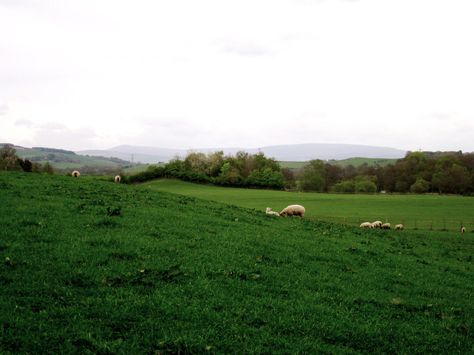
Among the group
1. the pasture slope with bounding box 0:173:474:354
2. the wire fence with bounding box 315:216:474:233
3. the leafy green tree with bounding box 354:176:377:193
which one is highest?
the leafy green tree with bounding box 354:176:377:193

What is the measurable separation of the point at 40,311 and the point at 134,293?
2.19 meters

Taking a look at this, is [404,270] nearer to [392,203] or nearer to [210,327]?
[210,327]

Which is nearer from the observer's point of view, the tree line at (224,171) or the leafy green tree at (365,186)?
the tree line at (224,171)

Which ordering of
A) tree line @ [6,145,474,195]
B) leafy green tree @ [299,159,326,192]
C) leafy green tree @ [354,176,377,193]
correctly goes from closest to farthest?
1. tree line @ [6,145,474,195]
2. leafy green tree @ [354,176,377,193]
3. leafy green tree @ [299,159,326,192]

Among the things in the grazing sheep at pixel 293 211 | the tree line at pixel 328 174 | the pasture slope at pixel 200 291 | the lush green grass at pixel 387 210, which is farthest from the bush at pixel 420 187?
the pasture slope at pixel 200 291

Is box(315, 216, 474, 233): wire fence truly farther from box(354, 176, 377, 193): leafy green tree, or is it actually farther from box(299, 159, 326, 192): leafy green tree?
box(299, 159, 326, 192): leafy green tree

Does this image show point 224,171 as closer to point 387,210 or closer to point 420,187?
point 420,187

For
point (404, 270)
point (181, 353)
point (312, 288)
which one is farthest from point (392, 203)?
point (181, 353)

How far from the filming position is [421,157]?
452 feet

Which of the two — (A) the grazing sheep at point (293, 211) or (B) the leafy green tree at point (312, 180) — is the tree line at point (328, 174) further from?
(A) the grazing sheep at point (293, 211)

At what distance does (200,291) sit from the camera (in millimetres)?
10375

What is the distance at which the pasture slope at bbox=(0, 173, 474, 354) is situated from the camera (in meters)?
7.97

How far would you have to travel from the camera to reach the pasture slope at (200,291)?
Result: 7.97m

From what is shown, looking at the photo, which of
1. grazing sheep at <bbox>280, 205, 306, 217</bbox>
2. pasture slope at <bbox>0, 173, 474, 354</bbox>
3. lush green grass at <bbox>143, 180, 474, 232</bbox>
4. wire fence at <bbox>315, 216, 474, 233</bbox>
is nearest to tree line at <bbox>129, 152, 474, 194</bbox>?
lush green grass at <bbox>143, 180, 474, 232</bbox>
